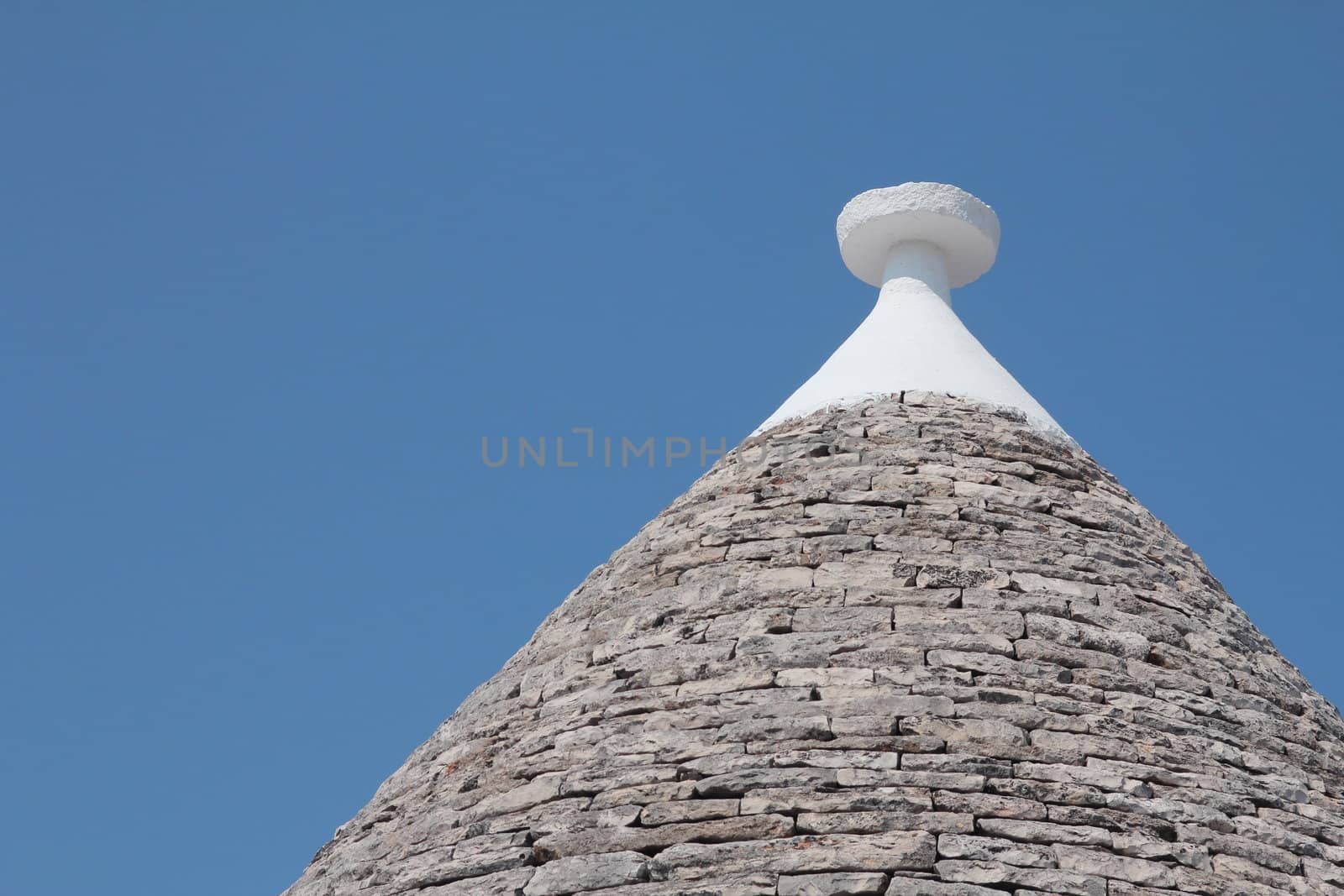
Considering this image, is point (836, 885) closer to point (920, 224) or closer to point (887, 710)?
point (887, 710)

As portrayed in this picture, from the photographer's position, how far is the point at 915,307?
9.84 metres

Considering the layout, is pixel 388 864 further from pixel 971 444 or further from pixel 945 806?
pixel 971 444

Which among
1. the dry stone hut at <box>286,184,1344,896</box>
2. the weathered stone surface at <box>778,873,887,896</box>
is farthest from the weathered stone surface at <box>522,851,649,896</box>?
the weathered stone surface at <box>778,873,887,896</box>

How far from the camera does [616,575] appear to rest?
8.44 metres

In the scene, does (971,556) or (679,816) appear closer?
(679,816)

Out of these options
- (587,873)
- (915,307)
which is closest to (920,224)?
(915,307)

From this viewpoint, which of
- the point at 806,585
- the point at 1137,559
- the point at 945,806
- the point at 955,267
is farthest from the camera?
the point at 955,267

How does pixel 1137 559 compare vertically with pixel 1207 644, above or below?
above

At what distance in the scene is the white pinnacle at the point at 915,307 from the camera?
9203 mm

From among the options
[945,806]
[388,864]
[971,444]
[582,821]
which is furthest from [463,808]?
[971,444]

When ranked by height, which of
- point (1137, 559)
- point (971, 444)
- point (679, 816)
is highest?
point (971, 444)

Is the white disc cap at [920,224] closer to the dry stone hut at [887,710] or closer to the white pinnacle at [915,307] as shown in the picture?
the white pinnacle at [915,307]

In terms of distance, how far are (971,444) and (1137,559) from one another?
949 mm

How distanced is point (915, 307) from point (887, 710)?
351 cm
